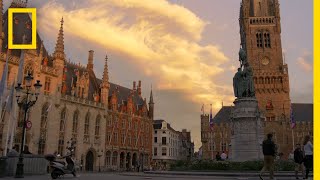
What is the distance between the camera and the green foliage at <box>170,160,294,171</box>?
20109mm

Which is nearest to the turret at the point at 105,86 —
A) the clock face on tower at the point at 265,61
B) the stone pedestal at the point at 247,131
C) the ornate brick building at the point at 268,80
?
the ornate brick building at the point at 268,80

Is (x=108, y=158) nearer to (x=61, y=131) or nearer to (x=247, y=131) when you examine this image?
(x=61, y=131)

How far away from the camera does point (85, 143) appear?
52.5 m

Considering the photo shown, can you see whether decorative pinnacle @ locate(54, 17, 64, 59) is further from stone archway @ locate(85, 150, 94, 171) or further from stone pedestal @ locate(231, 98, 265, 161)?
stone pedestal @ locate(231, 98, 265, 161)

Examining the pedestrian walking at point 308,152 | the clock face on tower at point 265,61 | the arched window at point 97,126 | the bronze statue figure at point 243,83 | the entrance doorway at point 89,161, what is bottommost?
the entrance doorway at point 89,161

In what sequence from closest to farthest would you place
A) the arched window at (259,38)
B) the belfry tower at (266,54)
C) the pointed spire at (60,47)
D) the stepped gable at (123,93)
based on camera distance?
the pointed spire at (60,47), the stepped gable at (123,93), the belfry tower at (266,54), the arched window at (259,38)

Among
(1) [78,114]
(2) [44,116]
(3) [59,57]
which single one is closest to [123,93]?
(1) [78,114]

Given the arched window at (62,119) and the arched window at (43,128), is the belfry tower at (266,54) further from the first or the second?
the arched window at (43,128)

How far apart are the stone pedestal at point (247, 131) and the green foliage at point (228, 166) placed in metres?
1.42

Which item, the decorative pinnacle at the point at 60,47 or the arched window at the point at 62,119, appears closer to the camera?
the arched window at the point at 62,119

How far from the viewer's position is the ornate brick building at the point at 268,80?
75163 mm

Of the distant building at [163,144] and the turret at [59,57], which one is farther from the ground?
the turret at [59,57]

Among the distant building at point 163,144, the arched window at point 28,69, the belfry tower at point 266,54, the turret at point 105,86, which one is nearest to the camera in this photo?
the arched window at point 28,69

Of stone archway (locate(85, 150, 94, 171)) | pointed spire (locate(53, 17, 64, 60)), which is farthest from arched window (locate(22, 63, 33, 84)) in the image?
stone archway (locate(85, 150, 94, 171))
